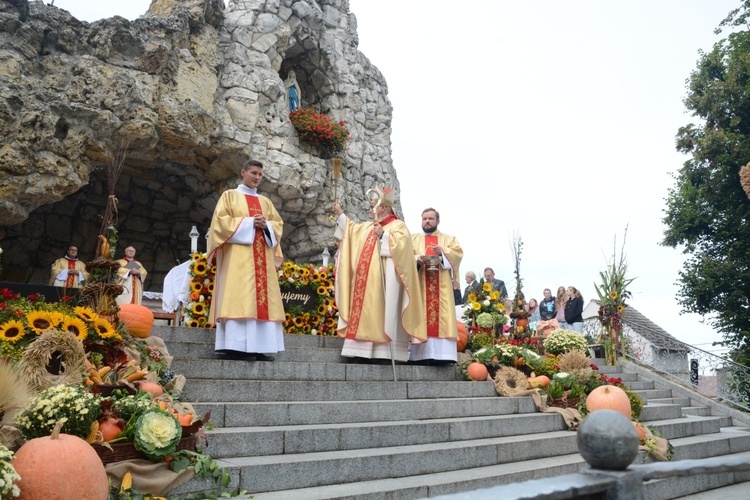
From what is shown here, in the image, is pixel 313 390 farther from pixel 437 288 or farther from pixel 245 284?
pixel 437 288

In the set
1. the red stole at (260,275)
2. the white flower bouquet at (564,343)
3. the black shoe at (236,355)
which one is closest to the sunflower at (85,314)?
the black shoe at (236,355)

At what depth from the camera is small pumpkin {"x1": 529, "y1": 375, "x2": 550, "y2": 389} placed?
8.36 m

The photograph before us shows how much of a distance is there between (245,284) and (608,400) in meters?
4.50

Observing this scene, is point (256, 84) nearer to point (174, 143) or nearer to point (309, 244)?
point (174, 143)

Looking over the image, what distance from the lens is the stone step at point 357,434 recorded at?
4922 mm

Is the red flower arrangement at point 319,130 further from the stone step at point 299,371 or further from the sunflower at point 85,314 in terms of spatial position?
the sunflower at point 85,314

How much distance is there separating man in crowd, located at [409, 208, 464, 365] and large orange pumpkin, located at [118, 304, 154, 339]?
3.64 meters

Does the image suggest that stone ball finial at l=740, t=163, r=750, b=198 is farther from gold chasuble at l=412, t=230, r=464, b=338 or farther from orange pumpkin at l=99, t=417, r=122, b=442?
orange pumpkin at l=99, t=417, r=122, b=442

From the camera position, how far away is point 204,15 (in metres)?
18.2

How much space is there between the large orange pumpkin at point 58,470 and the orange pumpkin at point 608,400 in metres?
5.78

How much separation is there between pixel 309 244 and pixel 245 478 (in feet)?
51.5

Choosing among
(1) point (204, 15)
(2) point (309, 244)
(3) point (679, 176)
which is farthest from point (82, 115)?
(3) point (679, 176)

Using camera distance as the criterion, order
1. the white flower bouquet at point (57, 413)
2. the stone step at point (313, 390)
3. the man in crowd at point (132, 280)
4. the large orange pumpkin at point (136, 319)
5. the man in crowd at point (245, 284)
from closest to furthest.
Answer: the white flower bouquet at point (57, 413) < the stone step at point (313, 390) < the large orange pumpkin at point (136, 319) < the man in crowd at point (245, 284) < the man in crowd at point (132, 280)

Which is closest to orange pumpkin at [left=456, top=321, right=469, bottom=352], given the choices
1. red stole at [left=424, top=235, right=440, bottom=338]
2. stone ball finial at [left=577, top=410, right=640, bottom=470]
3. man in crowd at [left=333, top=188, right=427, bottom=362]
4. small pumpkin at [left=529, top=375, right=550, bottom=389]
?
red stole at [left=424, top=235, right=440, bottom=338]
